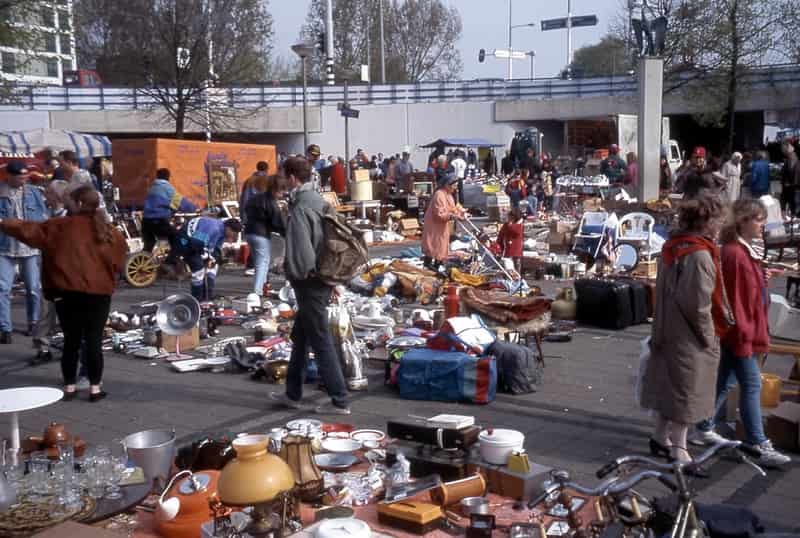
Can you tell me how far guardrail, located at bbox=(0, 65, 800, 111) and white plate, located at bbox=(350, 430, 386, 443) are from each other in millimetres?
31145

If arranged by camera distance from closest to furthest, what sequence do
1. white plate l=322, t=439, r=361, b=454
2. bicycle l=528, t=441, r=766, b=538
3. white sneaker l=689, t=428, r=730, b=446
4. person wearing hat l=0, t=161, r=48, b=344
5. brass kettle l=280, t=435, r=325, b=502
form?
bicycle l=528, t=441, r=766, b=538, brass kettle l=280, t=435, r=325, b=502, white sneaker l=689, t=428, r=730, b=446, white plate l=322, t=439, r=361, b=454, person wearing hat l=0, t=161, r=48, b=344

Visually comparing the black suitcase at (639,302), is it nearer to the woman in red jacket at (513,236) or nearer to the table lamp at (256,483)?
the woman in red jacket at (513,236)

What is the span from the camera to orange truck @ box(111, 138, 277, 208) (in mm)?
17719

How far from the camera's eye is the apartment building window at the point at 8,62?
57.5 ft

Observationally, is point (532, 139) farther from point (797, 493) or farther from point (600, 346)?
point (797, 493)

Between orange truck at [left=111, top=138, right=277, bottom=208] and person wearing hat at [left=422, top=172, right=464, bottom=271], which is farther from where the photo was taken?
orange truck at [left=111, top=138, right=277, bottom=208]

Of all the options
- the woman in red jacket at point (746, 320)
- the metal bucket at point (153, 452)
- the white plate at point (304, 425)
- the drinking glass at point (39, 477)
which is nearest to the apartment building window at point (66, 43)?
the white plate at point (304, 425)

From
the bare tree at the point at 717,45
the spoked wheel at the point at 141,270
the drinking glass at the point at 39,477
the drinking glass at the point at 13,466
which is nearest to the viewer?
the drinking glass at the point at 39,477

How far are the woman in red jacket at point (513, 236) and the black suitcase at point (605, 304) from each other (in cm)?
247

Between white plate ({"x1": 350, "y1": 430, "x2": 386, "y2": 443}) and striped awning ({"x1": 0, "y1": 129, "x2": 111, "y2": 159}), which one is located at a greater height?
striped awning ({"x1": 0, "y1": 129, "x2": 111, "y2": 159})

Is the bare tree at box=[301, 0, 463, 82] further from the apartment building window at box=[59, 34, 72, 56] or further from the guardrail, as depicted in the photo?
the apartment building window at box=[59, 34, 72, 56]

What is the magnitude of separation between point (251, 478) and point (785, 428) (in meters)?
3.77

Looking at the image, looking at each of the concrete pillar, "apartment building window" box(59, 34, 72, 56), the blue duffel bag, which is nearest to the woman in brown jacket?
the blue duffel bag

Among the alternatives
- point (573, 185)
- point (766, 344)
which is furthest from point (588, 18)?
point (766, 344)
